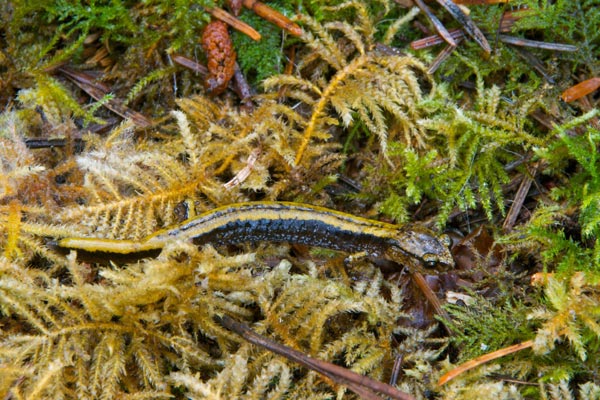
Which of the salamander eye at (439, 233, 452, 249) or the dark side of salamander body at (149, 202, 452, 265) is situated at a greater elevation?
the dark side of salamander body at (149, 202, 452, 265)

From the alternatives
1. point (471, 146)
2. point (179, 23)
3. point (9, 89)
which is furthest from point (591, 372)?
point (9, 89)

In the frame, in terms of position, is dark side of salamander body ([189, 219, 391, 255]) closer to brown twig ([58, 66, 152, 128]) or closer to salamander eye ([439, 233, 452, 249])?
salamander eye ([439, 233, 452, 249])

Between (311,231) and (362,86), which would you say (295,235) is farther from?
(362,86)

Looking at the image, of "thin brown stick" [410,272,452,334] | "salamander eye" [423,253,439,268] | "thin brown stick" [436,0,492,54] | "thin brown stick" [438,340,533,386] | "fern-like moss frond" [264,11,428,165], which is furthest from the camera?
"thin brown stick" [436,0,492,54]

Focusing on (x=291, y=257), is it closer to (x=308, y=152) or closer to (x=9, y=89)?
(x=308, y=152)

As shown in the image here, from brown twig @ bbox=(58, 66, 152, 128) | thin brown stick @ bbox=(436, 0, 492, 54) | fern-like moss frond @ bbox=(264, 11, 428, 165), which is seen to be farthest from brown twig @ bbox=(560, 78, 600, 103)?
brown twig @ bbox=(58, 66, 152, 128)

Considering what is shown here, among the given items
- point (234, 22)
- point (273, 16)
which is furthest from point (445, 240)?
point (234, 22)
